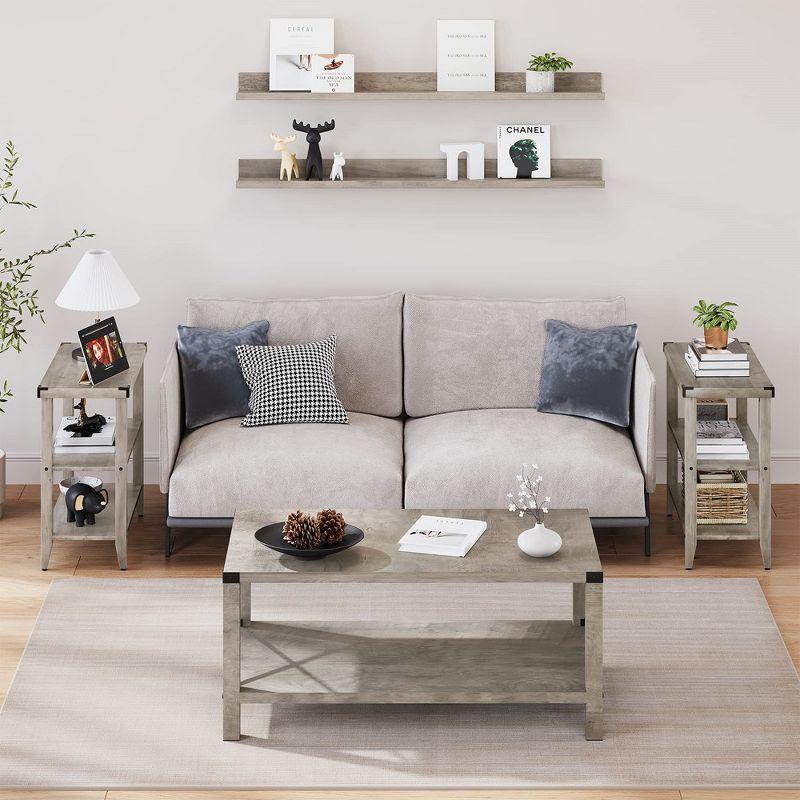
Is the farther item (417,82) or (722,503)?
(417,82)

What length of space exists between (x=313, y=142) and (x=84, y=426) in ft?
4.75

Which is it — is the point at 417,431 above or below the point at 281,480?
above

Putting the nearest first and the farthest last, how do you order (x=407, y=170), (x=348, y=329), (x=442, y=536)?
(x=442, y=536) < (x=348, y=329) < (x=407, y=170)

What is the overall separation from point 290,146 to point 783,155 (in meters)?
2.04

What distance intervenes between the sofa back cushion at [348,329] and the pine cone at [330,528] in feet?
5.46

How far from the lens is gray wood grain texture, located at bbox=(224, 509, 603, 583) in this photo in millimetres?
3568

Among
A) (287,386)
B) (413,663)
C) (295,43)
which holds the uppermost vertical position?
(295,43)

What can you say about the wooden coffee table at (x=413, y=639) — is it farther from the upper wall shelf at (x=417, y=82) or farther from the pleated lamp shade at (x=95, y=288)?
the upper wall shelf at (x=417, y=82)

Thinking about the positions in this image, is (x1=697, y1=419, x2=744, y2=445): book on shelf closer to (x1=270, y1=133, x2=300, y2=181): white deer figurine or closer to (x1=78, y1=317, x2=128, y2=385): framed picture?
(x1=270, y1=133, x2=300, y2=181): white deer figurine

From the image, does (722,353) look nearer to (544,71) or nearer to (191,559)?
(544,71)

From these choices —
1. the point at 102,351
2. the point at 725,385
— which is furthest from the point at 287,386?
the point at 725,385

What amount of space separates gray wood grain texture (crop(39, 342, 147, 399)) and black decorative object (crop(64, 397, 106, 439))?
13cm

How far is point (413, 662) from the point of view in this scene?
150 inches

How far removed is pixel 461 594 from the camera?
15.1ft
